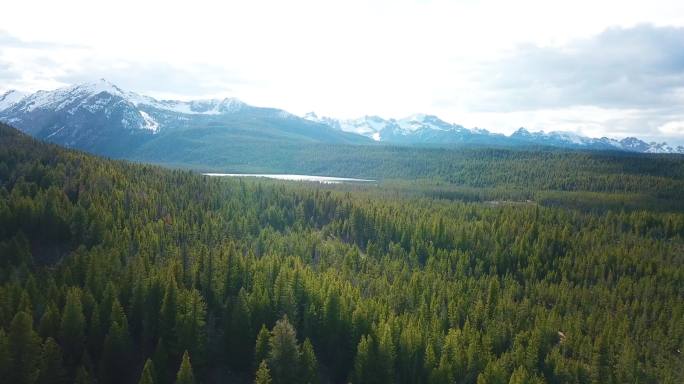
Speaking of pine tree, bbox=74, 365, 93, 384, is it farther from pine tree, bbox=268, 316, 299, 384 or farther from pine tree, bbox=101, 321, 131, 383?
pine tree, bbox=268, 316, 299, 384

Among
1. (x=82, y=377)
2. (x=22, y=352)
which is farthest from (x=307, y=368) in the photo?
(x=22, y=352)

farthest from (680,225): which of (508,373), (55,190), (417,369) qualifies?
(55,190)

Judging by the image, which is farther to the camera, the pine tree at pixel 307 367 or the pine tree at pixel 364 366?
the pine tree at pixel 364 366

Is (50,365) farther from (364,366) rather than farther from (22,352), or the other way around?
(364,366)

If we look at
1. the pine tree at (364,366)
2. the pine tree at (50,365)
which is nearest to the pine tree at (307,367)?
the pine tree at (364,366)

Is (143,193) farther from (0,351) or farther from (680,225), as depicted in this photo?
(680,225)

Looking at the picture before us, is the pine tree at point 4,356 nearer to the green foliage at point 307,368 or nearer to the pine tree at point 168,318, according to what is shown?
the pine tree at point 168,318

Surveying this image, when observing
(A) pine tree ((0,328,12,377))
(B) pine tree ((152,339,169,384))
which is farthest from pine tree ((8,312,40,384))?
(B) pine tree ((152,339,169,384))
